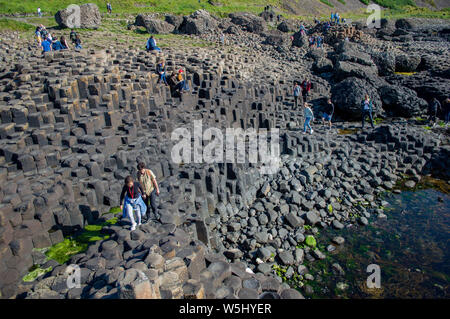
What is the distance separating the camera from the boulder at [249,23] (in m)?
34.6

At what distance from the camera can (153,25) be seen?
94.0 feet

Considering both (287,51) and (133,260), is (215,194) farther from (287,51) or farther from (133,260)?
(287,51)

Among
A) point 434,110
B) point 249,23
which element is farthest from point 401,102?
point 249,23

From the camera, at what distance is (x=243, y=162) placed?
1115cm

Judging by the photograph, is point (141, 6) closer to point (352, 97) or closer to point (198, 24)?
point (198, 24)

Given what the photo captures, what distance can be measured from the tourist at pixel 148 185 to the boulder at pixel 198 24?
993 inches

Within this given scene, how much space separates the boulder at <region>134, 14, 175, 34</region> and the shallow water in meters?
24.6

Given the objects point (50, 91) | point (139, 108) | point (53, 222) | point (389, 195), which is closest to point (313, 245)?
point (389, 195)

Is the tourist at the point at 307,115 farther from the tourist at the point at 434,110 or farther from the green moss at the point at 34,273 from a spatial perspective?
the green moss at the point at 34,273

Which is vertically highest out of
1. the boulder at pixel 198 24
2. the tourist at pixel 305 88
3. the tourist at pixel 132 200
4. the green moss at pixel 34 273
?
the boulder at pixel 198 24

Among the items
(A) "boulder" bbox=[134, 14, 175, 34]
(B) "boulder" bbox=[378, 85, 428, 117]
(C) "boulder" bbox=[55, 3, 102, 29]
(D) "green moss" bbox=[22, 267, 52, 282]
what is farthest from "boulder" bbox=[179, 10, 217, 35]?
(D) "green moss" bbox=[22, 267, 52, 282]

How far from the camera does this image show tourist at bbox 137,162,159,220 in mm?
7336

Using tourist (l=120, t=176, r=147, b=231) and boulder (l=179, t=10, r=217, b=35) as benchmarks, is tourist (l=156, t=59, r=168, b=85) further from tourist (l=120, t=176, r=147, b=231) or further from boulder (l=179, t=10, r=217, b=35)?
boulder (l=179, t=10, r=217, b=35)

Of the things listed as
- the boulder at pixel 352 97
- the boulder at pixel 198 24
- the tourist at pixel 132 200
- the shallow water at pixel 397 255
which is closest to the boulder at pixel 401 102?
the boulder at pixel 352 97
